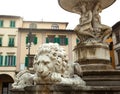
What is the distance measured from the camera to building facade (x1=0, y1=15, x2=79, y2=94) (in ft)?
101

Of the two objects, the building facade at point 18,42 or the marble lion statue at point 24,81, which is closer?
the marble lion statue at point 24,81

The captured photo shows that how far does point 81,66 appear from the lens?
625 centimetres

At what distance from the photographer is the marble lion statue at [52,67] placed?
4129 millimetres

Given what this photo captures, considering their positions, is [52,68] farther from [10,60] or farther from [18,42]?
[18,42]

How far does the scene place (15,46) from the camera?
105ft

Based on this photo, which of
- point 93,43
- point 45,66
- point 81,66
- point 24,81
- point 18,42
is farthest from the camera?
point 18,42

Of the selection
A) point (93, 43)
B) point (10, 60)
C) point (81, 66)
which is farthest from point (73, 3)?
point (10, 60)

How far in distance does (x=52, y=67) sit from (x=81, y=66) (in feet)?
7.07

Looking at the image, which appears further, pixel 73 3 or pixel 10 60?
pixel 10 60

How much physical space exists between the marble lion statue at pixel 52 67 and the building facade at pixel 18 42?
26363 mm

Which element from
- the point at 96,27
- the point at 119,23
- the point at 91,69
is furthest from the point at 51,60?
the point at 119,23

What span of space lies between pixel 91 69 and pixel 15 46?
2687 cm

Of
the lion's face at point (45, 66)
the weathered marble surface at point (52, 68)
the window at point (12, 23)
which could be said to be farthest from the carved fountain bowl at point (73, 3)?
the window at point (12, 23)

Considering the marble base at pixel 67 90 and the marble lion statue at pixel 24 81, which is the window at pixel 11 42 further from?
the marble base at pixel 67 90
